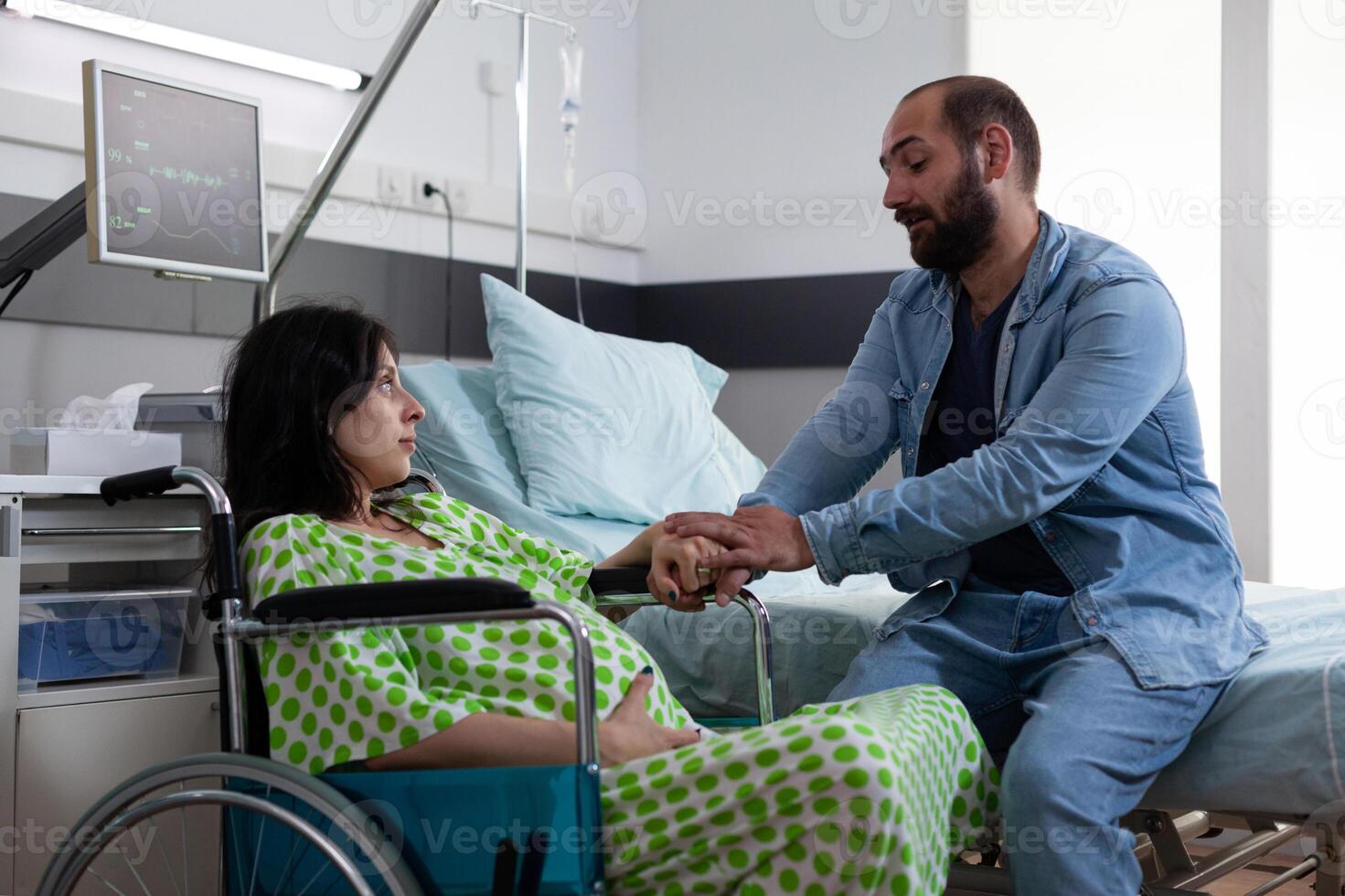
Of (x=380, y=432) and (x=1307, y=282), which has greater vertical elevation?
(x=1307, y=282)

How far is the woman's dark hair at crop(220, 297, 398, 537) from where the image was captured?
1.52 metres

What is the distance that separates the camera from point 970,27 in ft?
11.1

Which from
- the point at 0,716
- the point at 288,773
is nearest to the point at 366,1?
the point at 0,716

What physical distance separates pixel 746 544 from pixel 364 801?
0.58 m

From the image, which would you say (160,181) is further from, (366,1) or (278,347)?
(366,1)

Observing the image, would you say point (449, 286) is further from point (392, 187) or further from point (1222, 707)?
point (1222, 707)

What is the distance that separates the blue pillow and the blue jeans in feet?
2.70

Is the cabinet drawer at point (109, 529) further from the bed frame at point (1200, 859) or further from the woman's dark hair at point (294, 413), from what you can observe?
the bed frame at point (1200, 859)

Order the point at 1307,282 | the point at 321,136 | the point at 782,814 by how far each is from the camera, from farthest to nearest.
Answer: the point at 1307,282 < the point at 321,136 < the point at 782,814

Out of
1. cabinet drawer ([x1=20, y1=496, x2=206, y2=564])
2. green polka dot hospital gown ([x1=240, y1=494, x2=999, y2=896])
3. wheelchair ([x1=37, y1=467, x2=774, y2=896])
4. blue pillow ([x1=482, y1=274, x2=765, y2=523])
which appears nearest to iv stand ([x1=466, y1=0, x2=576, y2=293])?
blue pillow ([x1=482, y1=274, x2=765, y2=523])

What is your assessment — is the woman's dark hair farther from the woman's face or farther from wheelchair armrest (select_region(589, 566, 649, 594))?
wheelchair armrest (select_region(589, 566, 649, 594))

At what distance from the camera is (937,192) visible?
5.76 feet

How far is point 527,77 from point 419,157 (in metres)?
0.45

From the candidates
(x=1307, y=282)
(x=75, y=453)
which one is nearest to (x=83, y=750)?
(x=75, y=453)
